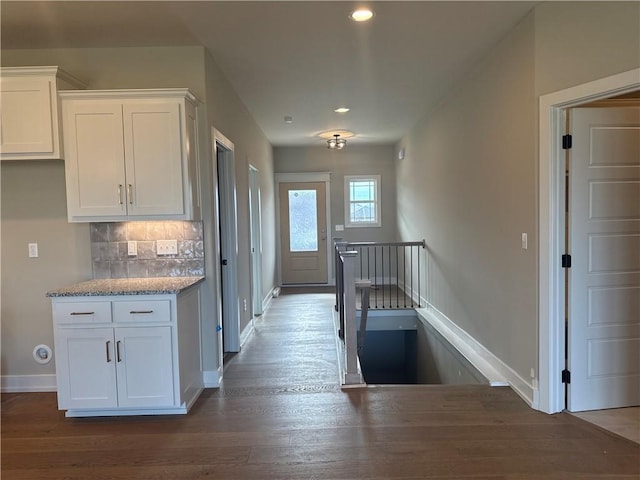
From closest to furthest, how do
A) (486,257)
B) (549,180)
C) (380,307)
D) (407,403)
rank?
(549,180)
(407,403)
(486,257)
(380,307)

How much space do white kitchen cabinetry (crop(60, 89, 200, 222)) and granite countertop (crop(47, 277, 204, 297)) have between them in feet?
1.55

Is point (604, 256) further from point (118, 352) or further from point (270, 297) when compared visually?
point (270, 297)

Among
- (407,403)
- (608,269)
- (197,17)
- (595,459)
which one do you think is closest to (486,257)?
(608,269)

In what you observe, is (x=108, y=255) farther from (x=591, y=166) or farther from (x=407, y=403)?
(x=591, y=166)

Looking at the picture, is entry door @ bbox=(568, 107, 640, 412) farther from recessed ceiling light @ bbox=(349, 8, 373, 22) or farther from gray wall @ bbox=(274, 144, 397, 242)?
gray wall @ bbox=(274, 144, 397, 242)

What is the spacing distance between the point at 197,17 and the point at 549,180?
8.27 feet

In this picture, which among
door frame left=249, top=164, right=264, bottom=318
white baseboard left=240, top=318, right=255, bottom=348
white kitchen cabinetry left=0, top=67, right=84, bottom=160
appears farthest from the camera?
door frame left=249, top=164, right=264, bottom=318

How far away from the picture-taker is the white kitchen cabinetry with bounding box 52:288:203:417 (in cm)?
285

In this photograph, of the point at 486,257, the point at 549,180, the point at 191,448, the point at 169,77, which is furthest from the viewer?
the point at 486,257

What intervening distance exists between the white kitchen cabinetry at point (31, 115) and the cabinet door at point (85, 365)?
1.28 m

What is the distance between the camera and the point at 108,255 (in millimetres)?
3400

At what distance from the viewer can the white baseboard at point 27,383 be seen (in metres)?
3.45

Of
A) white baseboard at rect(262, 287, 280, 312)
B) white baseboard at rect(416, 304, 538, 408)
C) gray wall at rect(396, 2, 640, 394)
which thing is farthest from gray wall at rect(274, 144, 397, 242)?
white baseboard at rect(416, 304, 538, 408)

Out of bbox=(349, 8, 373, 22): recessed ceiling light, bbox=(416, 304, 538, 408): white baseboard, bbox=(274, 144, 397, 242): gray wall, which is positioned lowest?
bbox=(416, 304, 538, 408): white baseboard
